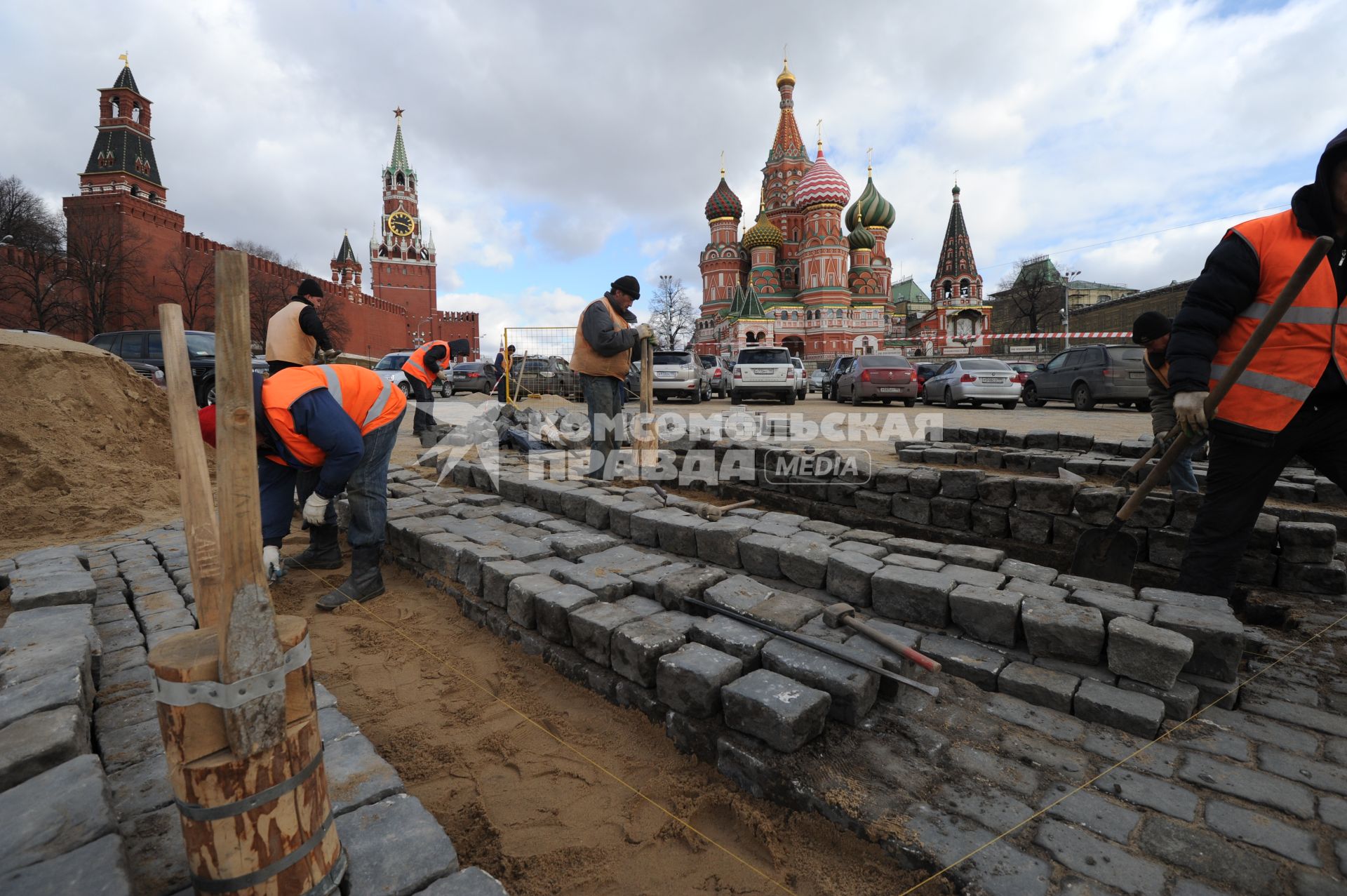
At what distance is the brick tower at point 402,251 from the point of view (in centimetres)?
6419

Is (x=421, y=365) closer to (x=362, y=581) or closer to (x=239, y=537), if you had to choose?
(x=362, y=581)

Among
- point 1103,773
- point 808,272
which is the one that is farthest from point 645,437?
point 808,272

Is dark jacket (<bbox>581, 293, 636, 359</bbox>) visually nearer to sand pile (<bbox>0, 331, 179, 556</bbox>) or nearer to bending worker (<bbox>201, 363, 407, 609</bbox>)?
bending worker (<bbox>201, 363, 407, 609</bbox>)

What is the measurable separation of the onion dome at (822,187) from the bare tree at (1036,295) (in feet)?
66.3

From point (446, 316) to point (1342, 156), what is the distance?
65.7 m

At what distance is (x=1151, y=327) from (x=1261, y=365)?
2302 millimetres

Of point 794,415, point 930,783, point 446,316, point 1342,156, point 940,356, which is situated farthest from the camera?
point 446,316

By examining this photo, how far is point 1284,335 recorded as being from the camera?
8.43 feet

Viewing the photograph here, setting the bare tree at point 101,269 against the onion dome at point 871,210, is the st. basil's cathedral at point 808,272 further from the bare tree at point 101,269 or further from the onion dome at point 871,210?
the bare tree at point 101,269

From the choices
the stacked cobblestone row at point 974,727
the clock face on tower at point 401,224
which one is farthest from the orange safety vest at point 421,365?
the clock face on tower at point 401,224

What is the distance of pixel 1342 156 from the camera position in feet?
7.76

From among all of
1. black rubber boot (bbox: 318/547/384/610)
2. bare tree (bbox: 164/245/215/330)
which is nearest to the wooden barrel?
black rubber boot (bbox: 318/547/384/610)

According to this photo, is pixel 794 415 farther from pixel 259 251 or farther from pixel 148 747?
pixel 259 251

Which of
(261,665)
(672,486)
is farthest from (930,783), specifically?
(672,486)
